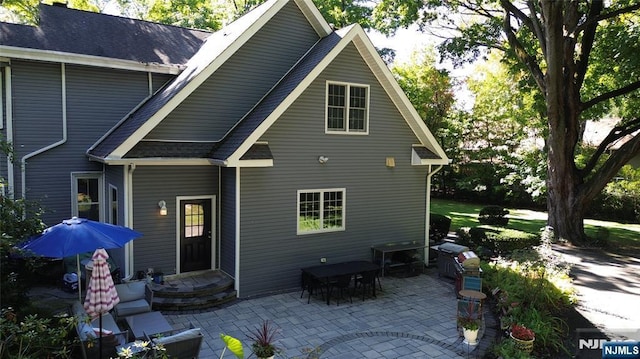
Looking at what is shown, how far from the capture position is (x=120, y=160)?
32.6ft

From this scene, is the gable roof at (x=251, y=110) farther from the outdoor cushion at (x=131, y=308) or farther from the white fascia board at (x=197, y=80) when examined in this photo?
the outdoor cushion at (x=131, y=308)

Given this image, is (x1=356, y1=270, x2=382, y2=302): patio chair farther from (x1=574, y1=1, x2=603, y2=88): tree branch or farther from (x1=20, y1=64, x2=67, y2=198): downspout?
(x1=574, y1=1, x2=603, y2=88): tree branch

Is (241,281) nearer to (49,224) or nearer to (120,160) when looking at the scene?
(120,160)

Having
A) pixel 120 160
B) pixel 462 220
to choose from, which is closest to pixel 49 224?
Result: pixel 120 160

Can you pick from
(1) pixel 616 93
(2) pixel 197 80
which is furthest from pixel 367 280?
(1) pixel 616 93

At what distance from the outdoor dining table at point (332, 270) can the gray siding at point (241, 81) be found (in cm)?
457

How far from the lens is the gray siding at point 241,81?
1149 centimetres

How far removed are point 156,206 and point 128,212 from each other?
70cm

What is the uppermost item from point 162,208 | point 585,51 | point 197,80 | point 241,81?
point 585,51

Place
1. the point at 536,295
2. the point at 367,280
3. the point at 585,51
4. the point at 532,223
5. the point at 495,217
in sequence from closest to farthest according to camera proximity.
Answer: the point at 536,295, the point at 367,280, the point at 585,51, the point at 495,217, the point at 532,223

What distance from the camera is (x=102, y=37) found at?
44.5 ft

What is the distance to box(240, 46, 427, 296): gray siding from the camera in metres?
11.2

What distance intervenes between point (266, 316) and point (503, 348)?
498 centimetres

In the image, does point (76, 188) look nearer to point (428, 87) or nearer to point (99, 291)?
point (99, 291)
